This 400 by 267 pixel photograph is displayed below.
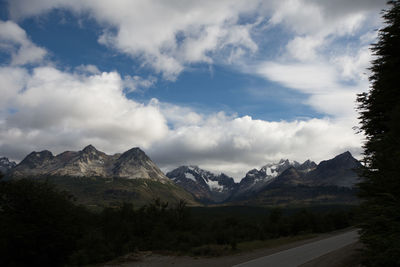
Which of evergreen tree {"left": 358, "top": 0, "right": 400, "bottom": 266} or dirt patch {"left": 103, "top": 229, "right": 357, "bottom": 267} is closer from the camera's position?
evergreen tree {"left": 358, "top": 0, "right": 400, "bottom": 266}

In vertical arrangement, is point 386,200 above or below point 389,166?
below

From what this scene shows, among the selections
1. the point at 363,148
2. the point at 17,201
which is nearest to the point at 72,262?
the point at 17,201

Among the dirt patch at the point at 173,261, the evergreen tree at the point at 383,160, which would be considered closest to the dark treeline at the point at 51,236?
the dirt patch at the point at 173,261

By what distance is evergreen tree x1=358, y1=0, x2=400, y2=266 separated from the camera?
32.8 ft

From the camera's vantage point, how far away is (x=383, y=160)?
39.4 feet

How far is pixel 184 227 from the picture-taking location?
46594mm

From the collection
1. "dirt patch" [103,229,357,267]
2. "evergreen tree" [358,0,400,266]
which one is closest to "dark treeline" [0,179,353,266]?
"dirt patch" [103,229,357,267]

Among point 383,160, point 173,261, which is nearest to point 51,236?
point 173,261

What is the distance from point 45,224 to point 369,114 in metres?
25.9

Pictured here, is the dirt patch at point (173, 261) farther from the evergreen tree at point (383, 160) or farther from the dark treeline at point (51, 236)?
the evergreen tree at point (383, 160)

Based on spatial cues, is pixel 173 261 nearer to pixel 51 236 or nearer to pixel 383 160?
pixel 51 236

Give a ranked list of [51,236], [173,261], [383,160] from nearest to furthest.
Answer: [383,160]
[173,261]
[51,236]

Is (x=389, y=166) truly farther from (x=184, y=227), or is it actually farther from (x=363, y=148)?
(x=184, y=227)

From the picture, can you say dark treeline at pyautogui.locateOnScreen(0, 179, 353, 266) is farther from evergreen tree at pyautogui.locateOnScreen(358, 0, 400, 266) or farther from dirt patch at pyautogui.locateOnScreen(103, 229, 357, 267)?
evergreen tree at pyautogui.locateOnScreen(358, 0, 400, 266)
